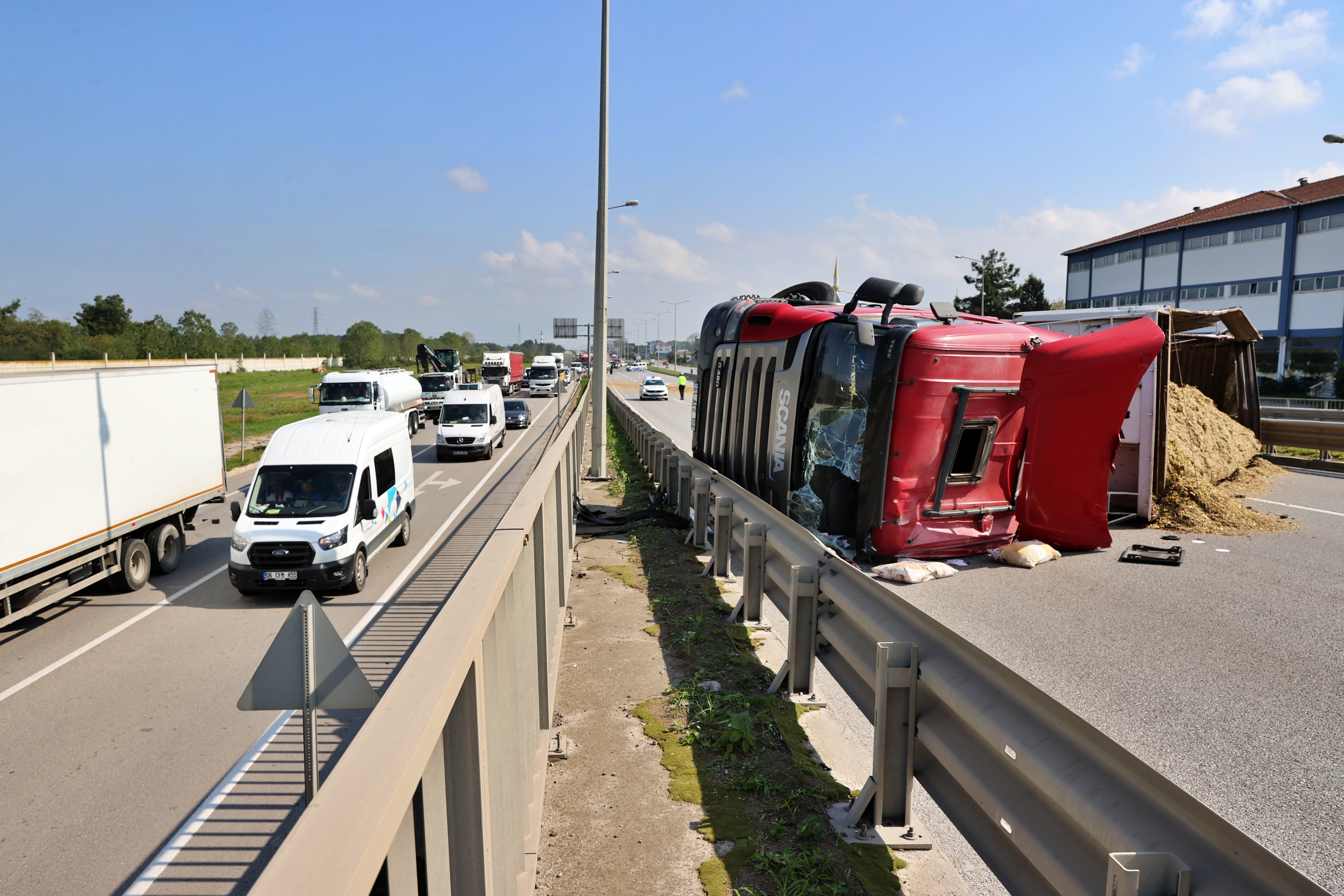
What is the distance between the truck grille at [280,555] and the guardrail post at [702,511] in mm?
5551

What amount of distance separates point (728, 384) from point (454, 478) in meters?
14.0

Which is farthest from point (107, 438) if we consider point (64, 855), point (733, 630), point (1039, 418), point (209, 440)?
point (1039, 418)

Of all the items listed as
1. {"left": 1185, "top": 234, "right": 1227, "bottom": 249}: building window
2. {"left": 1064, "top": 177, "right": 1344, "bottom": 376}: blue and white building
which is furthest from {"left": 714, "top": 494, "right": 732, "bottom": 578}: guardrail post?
{"left": 1185, "top": 234, "right": 1227, "bottom": 249}: building window

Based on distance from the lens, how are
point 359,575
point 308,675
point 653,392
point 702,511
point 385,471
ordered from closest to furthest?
point 308,675 → point 702,511 → point 359,575 → point 385,471 → point 653,392

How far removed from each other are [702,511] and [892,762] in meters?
6.68

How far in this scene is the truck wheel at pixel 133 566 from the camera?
40.4 feet

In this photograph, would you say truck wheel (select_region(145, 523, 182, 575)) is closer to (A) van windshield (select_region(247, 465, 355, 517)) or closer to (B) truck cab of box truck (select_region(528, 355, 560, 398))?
(A) van windshield (select_region(247, 465, 355, 517))

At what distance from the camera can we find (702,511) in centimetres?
1041

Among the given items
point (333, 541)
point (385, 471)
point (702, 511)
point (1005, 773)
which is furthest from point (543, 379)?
point (1005, 773)

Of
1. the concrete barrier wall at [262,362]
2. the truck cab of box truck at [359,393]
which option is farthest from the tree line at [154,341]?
the truck cab of box truck at [359,393]

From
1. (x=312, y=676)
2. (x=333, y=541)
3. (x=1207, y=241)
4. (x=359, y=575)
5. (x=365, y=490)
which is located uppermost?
(x=1207, y=241)

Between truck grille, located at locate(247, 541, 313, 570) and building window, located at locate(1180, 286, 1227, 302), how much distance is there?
67.2 metres

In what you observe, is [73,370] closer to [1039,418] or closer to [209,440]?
[209,440]

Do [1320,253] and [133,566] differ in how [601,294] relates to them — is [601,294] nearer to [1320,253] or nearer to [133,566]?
[133,566]
